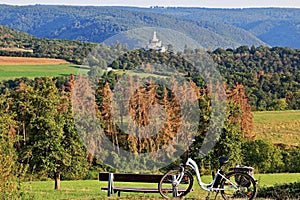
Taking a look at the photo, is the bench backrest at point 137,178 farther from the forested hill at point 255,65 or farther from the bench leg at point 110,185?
the forested hill at point 255,65

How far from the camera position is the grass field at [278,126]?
176 ft

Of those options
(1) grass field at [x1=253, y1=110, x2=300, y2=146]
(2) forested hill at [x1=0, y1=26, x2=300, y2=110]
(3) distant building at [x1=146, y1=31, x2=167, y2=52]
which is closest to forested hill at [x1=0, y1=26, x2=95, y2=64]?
(2) forested hill at [x1=0, y1=26, x2=300, y2=110]

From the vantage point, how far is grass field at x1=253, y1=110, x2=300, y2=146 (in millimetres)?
53688

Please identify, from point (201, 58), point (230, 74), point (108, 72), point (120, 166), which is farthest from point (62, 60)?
point (120, 166)

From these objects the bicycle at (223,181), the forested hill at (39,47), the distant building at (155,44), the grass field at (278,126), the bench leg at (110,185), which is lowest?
the forested hill at (39,47)

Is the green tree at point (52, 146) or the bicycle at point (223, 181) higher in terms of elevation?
the bicycle at point (223, 181)

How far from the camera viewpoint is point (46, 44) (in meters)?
118

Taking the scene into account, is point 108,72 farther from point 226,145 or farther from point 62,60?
point 62,60

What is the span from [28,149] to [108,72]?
10739mm

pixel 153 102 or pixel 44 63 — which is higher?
pixel 153 102

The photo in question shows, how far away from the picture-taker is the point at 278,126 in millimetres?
59406

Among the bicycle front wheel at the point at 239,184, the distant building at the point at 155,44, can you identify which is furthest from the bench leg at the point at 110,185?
the distant building at the point at 155,44

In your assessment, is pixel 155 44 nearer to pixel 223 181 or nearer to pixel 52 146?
pixel 52 146

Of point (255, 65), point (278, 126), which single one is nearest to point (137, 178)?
point (278, 126)
